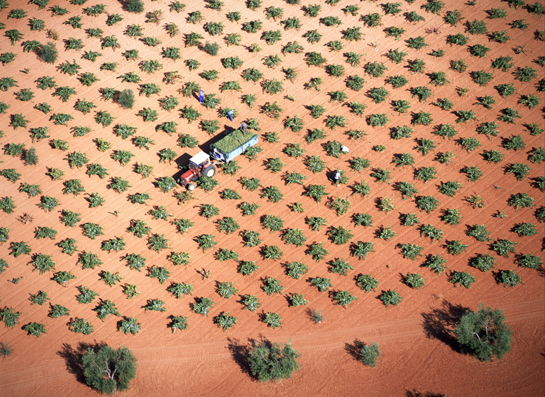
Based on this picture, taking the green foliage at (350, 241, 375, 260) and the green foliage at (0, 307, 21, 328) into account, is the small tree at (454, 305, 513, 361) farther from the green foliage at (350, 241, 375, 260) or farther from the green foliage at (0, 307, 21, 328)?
the green foliage at (0, 307, 21, 328)

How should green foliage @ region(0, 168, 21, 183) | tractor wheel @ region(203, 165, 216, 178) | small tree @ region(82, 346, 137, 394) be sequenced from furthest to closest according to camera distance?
green foliage @ region(0, 168, 21, 183), tractor wheel @ region(203, 165, 216, 178), small tree @ region(82, 346, 137, 394)

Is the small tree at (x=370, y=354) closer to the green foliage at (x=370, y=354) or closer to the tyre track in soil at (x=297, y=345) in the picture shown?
the green foliage at (x=370, y=354)

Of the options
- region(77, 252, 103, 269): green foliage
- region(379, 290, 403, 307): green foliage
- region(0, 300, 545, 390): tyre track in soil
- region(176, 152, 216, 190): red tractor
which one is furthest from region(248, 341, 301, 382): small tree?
region(176, 152, 216, 190): red tractor

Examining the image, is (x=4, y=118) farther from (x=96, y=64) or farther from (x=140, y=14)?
(x=140, y=14)

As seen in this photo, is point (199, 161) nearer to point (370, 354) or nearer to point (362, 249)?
point (362, 249)

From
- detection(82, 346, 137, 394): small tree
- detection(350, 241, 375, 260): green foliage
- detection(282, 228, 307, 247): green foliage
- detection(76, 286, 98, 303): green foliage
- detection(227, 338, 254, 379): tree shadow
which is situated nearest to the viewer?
detection(82, 346, 137, 394): small tree

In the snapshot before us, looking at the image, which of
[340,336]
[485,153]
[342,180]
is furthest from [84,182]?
[485,153]

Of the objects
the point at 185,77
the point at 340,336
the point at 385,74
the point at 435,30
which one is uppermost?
the point at 435,30
